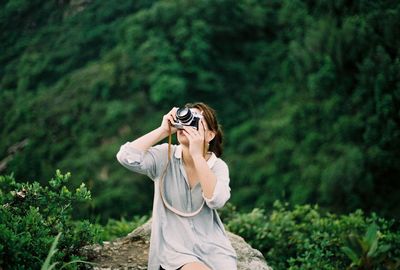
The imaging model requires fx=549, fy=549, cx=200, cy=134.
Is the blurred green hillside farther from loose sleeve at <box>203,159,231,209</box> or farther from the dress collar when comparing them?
loose sleeve at <box>203,159,231,209</box>

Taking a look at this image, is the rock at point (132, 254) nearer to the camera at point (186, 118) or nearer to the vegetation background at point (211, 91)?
the camera at point (186, 118)

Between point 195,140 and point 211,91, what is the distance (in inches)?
336

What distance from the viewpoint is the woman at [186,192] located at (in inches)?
98.3

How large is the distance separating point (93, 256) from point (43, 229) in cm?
49

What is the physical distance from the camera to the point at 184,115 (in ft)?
8.33

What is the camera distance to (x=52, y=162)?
34.1 ft

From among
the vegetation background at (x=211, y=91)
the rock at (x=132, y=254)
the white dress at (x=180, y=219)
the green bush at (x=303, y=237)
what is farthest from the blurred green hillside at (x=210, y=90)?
the white dress at (x=180, y=219)

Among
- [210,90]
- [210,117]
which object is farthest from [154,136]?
[210,90]

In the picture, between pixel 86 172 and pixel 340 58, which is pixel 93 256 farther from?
pixel 86 172

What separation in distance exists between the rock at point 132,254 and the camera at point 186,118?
938 mm

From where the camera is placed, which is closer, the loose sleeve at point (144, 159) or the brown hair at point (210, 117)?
the loose sleeve at point (144, 159)

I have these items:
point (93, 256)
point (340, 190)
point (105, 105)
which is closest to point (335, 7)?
point (340, 190)

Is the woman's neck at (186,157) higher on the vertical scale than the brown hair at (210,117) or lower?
lower

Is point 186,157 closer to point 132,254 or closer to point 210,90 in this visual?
point 132,254
